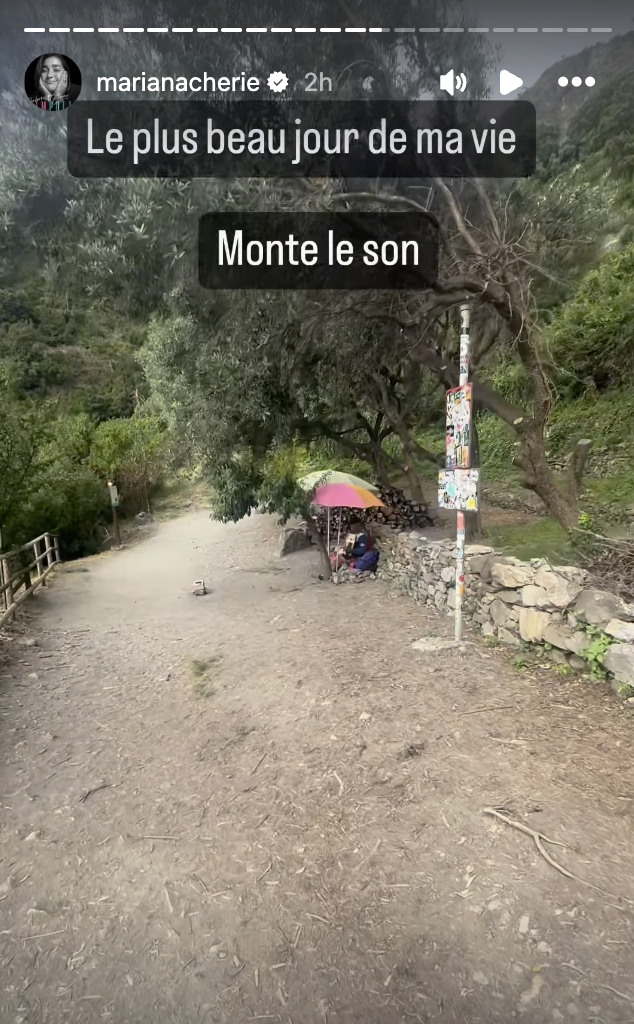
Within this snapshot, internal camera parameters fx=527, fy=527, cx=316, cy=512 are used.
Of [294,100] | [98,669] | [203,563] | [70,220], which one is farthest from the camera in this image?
[203,563]

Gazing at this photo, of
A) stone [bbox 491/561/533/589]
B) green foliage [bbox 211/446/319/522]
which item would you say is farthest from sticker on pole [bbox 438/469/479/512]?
green foliage [bbox 211/446/319/522]

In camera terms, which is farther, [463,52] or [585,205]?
[585,205]

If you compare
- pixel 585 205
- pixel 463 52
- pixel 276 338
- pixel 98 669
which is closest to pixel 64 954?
pixel 98 669

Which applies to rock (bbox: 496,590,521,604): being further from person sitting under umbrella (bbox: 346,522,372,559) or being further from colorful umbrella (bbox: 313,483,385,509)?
person sitting under umbrella (bbox: 346,522,372,559)

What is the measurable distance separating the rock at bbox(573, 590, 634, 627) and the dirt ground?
63cm

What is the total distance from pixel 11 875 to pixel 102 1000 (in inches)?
46.8

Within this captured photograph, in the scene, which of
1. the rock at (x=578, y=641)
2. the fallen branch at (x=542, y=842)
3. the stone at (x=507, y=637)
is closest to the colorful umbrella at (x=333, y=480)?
the stone at (x=507, y=637)

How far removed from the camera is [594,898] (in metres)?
2.62

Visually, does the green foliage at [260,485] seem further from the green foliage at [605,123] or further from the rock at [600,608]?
the green foliage at [605,123]

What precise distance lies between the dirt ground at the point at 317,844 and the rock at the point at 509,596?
1.94 feet

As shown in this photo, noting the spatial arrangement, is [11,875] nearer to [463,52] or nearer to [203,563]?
[463,52]

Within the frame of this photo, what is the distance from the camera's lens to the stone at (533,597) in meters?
5.30

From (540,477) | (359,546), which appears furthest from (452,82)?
(359,546)

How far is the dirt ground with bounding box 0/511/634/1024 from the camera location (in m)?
2.27
